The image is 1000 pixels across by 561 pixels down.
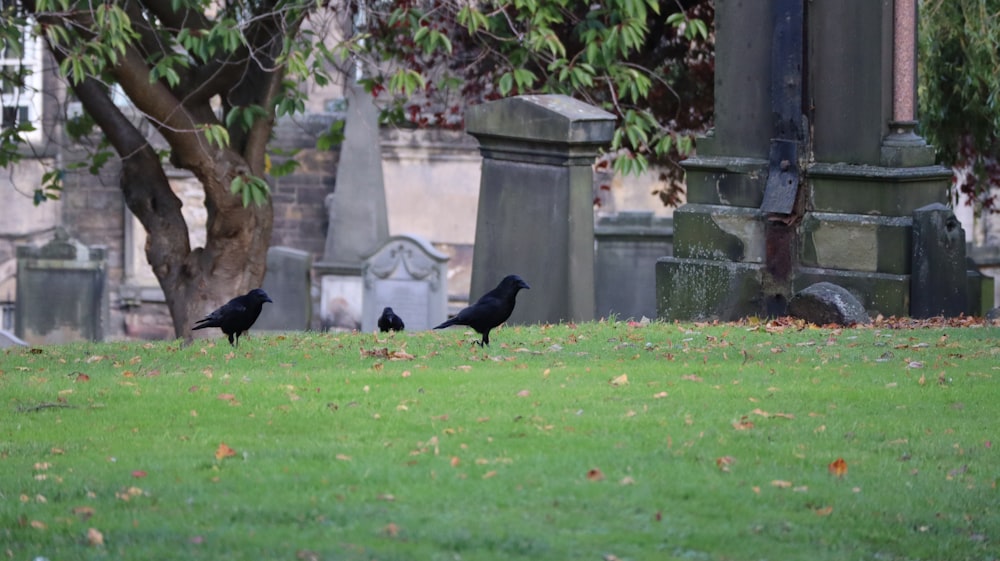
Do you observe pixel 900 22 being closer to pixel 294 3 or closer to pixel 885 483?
pixel 294 3

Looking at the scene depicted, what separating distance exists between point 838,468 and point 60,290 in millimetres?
17686

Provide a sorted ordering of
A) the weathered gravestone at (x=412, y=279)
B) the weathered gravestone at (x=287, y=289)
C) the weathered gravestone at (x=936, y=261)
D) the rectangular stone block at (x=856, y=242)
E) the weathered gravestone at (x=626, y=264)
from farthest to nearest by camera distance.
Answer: the weathered gravestone at (x=287, y=289) < the weathered gravestone at (x=412, y=279) < the weathered gravestone at (x=626, y=264) < the rectangular stone block at (x=856, y=242) < the weathered gravestone at (x=936, y=261)

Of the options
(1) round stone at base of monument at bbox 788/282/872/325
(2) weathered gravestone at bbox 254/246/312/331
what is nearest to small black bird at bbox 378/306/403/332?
(1) round stone at base of monument at bbox 788/282/872/325

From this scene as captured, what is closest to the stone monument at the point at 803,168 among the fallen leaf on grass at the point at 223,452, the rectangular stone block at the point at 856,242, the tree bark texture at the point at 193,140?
the rectangular stone block at the point at 856,242

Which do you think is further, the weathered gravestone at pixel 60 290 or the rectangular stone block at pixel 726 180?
the weathered gravestone at pixel 60 290

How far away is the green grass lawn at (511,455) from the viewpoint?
18.2 ft

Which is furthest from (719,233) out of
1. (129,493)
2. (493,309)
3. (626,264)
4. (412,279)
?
(412,279)

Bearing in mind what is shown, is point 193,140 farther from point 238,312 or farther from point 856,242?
point 856,242

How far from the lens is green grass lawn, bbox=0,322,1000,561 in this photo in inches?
219

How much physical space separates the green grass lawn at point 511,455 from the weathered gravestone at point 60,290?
12.4 m

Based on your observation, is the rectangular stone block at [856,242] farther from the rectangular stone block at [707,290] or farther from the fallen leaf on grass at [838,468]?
the fallen leaf on grass at [838,468]

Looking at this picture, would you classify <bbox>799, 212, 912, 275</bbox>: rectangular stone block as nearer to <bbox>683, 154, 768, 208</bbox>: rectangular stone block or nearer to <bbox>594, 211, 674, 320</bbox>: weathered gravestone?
<bbox>683, 154, 768, 208</bbox>: rectangular stone block

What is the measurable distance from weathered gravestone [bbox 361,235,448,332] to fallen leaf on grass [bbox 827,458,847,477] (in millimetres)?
16031

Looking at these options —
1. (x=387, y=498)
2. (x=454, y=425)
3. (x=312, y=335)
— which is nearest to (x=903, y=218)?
(x=312, y=335)
